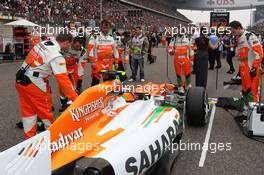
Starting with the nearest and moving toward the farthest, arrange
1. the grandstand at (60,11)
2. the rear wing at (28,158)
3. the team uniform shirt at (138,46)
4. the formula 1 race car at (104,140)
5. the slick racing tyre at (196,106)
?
the rear wing at (28,158), the formula 1 race car at (104,140), the slick racing tyre at (196,106), the team uniform shirt at (138,46), the grandstand at (60,11)

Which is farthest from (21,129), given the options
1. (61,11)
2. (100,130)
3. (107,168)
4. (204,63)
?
(61,11)

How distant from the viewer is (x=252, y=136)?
4.85 m

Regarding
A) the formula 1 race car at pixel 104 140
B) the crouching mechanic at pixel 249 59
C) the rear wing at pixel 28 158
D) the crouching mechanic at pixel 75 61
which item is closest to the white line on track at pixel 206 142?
the formula 1 race car at pixel 104 140

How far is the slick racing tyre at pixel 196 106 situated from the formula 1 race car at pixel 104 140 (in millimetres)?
956

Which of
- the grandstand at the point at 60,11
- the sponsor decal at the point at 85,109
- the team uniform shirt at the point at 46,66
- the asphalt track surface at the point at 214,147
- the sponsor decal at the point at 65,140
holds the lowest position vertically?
the asphalt track surface at the point at 214,147

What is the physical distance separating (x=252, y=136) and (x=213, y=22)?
49.2ft

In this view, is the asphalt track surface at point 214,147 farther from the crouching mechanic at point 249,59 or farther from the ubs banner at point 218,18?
the ubs banner at point 218,18

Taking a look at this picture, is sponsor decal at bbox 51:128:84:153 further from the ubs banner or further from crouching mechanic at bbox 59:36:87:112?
the ubs banner

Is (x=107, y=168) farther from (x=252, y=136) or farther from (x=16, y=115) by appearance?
(x=16, y=115)

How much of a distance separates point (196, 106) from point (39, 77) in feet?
7.81

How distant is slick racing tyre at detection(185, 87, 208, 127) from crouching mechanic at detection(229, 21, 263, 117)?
38.2 inches

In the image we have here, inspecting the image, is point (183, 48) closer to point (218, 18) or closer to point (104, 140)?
point (104, 140)

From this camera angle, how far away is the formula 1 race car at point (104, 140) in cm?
186

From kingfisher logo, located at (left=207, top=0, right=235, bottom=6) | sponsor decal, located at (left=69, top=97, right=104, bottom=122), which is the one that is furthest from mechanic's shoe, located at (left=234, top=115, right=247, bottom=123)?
kingfisher logo, located at (left=207, top=0, right=235, bottom=6)
